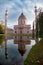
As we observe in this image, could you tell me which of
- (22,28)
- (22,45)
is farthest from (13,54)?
(22,28)

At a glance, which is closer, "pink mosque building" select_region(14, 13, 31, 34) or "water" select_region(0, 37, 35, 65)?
"water" select_region(0, 37, 35, 65)

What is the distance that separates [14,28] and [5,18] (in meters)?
7.34

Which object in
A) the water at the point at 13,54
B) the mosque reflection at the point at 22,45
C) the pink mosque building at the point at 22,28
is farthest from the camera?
the pink mosque building at the point at 22,28

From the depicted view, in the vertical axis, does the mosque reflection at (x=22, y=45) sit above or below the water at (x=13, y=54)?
below

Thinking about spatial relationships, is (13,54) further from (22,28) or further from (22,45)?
(22,28)

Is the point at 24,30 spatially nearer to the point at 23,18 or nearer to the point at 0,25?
the point at 23,18

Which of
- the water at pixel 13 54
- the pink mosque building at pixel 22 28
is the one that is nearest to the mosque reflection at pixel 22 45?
the water at pixel 13 54

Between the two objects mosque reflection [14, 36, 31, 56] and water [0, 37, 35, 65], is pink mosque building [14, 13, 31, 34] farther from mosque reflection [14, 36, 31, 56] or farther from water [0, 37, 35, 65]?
water [0, 37, 35, 65]

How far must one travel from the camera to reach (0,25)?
49.1 meters

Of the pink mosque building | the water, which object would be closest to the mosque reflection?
the water

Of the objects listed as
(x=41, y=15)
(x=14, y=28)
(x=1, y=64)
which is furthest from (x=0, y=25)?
(x=1, y=64)

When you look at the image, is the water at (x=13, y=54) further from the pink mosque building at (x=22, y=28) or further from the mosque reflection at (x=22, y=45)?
the pink mosque building at (x=22, y=28)

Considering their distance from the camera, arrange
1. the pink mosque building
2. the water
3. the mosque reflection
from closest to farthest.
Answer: the water, the mosque reflection, the pink mosque building

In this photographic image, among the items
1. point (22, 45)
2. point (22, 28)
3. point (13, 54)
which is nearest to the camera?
point (13, 54)
